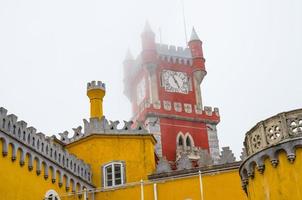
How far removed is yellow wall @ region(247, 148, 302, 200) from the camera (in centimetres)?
1462

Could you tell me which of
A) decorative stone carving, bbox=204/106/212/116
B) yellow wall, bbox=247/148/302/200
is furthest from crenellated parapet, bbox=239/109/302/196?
decorative stone carving, bbox=204/106/212/116

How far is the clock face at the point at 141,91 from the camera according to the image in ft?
177

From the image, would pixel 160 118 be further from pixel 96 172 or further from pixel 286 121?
pixel 286 121

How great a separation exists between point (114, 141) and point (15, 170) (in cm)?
799


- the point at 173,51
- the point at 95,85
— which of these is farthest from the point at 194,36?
the point at 95,85

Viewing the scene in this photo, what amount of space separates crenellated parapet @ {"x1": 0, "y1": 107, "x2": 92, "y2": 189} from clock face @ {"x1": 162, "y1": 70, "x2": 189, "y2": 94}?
27.2 metres

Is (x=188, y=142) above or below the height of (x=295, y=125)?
above

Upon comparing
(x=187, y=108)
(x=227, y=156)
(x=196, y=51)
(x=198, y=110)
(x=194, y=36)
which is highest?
(x=194, y=36)

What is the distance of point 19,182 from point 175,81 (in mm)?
33873

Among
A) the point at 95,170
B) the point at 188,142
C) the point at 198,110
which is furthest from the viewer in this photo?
the point at 198,110

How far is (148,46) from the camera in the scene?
53938 mm

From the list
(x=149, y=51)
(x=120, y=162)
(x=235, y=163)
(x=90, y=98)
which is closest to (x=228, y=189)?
(x=235, y=163)

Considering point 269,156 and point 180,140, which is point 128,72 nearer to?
point 180,140

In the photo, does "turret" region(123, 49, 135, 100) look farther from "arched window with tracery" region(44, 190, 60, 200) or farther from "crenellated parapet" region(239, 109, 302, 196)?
"crenellated parapet" region(239, 109, 302, 196)
